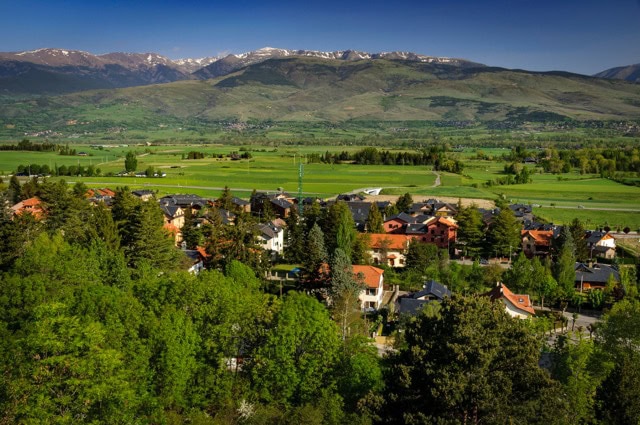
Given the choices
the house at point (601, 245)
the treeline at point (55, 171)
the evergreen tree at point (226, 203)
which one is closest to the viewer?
the house at point (601, 245)

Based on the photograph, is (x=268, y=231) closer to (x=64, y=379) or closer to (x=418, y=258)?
(x=418, y=258)

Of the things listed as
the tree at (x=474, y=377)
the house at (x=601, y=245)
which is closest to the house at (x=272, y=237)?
the house at (x=601, y=245)

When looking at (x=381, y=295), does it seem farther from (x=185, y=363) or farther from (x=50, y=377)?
(x=50, y=377)

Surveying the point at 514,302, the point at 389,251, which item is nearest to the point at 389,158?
the point at 389,251

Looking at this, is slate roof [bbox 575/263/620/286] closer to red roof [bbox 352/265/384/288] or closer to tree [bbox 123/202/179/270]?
red roof [bbox 352/265/384/288]

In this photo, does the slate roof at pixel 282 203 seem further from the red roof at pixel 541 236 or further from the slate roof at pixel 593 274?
the slate roof at pixel 593 274

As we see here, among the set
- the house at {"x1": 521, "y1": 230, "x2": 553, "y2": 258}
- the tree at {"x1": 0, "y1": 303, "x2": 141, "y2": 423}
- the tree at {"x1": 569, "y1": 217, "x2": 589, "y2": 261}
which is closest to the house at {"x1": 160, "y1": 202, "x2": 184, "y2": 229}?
the house at {"x1": 521, "y1": 230, "x2": 553, "y2": 258}
